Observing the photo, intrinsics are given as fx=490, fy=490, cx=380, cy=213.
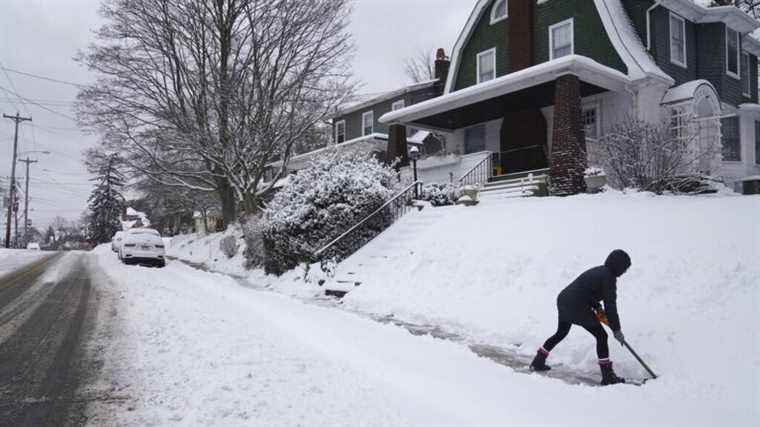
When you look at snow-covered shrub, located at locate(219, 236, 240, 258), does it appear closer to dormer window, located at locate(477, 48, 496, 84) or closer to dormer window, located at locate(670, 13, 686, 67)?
dormer window, located at locate(477, 48, 496, 84)

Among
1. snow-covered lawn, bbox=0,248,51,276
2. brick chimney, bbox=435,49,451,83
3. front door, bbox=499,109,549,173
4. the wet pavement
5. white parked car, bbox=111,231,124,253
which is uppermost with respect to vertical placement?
brick chimney, bbox=435,49,451,83

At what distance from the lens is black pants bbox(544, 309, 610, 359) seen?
521 centimetres

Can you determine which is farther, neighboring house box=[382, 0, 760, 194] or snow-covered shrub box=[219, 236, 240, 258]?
Result: snow-covered shrub box=[219, 236, 240, 258]

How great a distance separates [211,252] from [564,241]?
19892 millimetres

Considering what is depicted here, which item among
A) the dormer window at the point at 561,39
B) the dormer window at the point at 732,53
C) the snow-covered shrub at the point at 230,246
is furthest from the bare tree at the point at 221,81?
the dormer window at the point at 732,53

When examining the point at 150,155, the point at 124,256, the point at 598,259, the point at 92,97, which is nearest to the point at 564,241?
the point at 598,259

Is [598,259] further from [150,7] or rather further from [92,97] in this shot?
[92,97]

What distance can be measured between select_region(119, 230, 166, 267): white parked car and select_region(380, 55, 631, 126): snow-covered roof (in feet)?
37.4

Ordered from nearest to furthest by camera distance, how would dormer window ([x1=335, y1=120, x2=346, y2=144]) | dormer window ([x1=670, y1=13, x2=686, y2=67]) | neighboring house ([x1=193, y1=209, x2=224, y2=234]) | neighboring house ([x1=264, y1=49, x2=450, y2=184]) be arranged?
dormer window ([x1=670, y1=13, x2=686, y2=67]), neighboring house ([x1=264, y1=49, x2=450, y2=184]), dormer window ([x1=335, y1=120, x2=346, y2=144]), neighboring house ([x1=193, y1=209, x2=224, y2=234])

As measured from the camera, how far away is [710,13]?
18.3m

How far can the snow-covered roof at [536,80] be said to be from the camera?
13742 mm

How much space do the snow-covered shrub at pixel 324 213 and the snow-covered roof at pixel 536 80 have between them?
4.45m

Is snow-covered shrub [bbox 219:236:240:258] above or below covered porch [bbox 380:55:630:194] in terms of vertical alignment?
below

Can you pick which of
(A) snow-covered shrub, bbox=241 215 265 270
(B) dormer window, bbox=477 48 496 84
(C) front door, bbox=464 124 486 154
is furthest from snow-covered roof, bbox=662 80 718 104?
(A) snow-covered shrub, bbox=241 215 265 270
